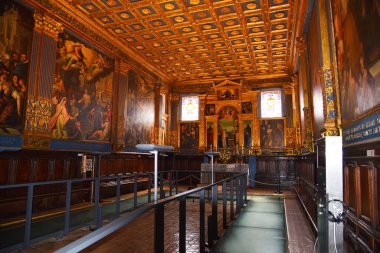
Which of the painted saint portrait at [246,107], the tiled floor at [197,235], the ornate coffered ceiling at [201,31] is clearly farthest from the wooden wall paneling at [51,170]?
the painted saint portrait at [246,107]

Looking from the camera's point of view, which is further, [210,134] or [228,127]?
[210,134]

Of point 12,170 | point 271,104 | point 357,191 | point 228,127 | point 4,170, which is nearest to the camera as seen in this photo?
point 357,191

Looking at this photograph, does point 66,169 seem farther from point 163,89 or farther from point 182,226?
point 163,89

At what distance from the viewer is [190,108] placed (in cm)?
1986

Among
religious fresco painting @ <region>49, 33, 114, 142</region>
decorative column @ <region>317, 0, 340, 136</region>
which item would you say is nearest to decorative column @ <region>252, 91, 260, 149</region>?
religious fresco painting @ <region>49, 33, 114, 142</region>

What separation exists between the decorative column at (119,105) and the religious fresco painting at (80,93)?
35cm

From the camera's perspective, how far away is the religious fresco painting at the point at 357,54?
3.65m

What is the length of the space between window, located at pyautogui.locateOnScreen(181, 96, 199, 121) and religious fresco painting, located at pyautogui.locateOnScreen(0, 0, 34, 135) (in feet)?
40.1

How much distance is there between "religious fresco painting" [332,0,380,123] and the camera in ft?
12.0

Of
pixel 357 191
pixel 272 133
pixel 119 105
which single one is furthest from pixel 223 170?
pixel 357 191

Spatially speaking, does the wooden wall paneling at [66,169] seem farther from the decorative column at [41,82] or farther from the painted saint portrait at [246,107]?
the painted saint portrait at [246,107]

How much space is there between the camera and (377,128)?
3438 mm

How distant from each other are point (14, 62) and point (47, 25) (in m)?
1.95

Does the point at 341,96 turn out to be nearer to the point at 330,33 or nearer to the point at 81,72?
the point at 330,33
